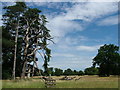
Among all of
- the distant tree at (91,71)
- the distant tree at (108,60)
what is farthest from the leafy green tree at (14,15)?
the distant tree at (91,71)

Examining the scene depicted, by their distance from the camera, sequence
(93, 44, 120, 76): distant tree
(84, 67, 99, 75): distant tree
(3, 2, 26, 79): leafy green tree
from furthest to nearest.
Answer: (84, 67, 99, 75): distant tree
(93, 44, 120, 76): distant tree
(3, 2, 26, 79): leafy green tree

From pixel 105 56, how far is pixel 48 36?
34.8m

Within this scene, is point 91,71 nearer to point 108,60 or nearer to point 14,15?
point 108,60

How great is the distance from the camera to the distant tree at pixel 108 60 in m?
68.5

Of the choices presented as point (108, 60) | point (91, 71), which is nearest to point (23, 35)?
point (108, 60)

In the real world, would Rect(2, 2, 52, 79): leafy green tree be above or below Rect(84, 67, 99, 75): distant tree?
above

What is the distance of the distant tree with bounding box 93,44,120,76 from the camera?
68.5 m

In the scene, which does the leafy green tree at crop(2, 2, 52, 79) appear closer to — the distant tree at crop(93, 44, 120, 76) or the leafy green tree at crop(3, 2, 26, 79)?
the leafy green tree at crop(3, 2, 26, 79)

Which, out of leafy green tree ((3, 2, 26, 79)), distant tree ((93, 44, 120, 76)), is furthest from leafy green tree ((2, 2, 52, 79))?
distant tree ((93, 44, 120, 76))

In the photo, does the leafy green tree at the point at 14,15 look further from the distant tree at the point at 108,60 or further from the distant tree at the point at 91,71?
the distant tree at the point at 91,71

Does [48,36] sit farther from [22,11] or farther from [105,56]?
[105,56]

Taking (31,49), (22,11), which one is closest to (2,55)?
(31,49)

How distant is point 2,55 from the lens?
38.4 m

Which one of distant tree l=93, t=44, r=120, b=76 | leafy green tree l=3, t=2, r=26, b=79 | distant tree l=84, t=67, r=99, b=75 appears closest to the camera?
leafy green tree l=3, t=2, r=26, b=79
